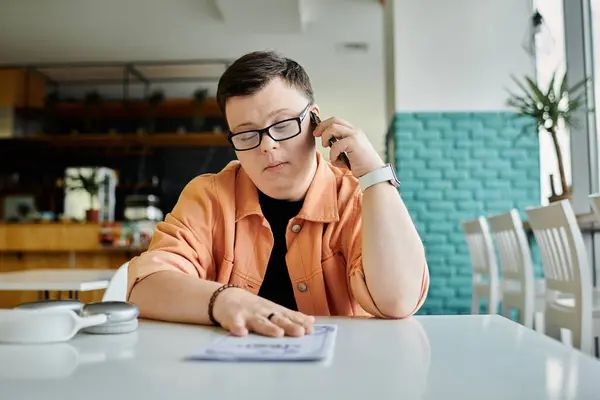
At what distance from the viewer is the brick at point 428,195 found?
17.3ft

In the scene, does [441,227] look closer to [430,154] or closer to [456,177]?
[456,177]

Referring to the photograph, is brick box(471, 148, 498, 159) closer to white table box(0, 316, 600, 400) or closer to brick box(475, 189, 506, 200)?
brick box(475, 189, 506, 200)

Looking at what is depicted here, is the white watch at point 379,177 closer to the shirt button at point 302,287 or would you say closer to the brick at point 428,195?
the shirt button at point 302,287

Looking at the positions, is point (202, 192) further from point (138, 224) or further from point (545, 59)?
point (138, 224)

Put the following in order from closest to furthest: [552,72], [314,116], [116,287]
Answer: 1. [314,116]
2. [116,287]
3. [552,72]

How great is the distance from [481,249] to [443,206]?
1.08 metres

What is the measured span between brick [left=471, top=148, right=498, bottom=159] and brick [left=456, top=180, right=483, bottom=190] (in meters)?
0.23

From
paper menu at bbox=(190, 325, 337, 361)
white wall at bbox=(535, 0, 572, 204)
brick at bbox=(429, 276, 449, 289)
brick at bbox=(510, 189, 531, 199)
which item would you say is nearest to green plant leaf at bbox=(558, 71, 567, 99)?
white wall at bbox=(535, 0, 572, 204)

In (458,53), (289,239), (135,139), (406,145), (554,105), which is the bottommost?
(289,239)

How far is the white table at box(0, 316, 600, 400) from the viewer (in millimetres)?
535

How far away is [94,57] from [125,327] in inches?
307

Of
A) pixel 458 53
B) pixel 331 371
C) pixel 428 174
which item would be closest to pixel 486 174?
pixel 428 174

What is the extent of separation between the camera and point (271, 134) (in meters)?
1.23

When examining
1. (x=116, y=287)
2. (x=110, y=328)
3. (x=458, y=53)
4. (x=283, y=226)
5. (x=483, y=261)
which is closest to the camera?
(x=110, y=328)
